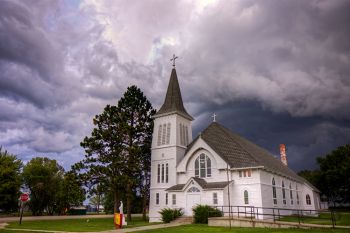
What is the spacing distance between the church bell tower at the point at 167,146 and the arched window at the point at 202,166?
275cm

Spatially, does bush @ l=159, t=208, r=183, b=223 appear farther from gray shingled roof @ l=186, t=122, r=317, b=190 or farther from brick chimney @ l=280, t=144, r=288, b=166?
brick chimney @ l=280, t=144, r=288, b=166

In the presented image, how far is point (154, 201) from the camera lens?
38250 millimetres

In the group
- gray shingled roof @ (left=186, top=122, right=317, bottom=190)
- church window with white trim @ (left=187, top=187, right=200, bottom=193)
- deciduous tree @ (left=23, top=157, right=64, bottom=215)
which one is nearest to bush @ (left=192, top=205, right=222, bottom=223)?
church window with white trim @ (left=187, top=187, right=200, bottom=193)

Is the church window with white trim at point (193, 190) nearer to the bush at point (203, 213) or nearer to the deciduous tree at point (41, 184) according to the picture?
the bush at point (203, 213)

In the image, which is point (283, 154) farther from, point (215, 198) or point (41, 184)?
point (41, 184)

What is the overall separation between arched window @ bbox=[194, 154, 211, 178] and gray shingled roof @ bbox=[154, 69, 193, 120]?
7089 mm

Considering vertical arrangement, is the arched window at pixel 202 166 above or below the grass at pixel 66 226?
above

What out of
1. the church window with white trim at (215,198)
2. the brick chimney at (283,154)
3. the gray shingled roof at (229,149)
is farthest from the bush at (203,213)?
the brick chimney at (283,154)

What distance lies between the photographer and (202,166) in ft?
120

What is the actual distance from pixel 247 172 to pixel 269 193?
151 inches

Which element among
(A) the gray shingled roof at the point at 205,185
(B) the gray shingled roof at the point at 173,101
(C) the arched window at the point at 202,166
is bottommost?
(A) the gray shingled roof at the point at 205,185

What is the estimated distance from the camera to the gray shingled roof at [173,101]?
40906 millimetres

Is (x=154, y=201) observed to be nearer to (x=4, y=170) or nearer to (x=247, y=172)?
(x=247, y=172)

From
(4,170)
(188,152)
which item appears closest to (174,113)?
(188,152)
